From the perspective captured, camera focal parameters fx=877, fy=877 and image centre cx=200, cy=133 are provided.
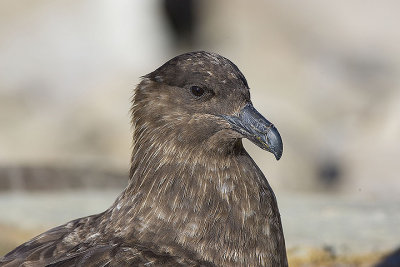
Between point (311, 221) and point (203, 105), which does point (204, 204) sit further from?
point (311, 221)

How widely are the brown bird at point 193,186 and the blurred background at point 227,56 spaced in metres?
4.93

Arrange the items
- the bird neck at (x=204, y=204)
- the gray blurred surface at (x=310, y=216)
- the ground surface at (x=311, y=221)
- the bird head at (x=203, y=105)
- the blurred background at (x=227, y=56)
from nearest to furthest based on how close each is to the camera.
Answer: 1. the bird neck at (x=204, y=204)
2. the bird head at (x=203, y=105)
3. the ground surface at (x=311, y=221)
4. the gray blurred surface at (x=310, y=216)
5. the blurred background at (x=227, y=56)

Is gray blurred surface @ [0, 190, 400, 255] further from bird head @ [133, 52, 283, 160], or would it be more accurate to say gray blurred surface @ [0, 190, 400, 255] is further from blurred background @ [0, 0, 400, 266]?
bird head @ [133, 52, 283, 160]

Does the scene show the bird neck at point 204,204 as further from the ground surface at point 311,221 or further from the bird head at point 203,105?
the ground surface at point 311,221

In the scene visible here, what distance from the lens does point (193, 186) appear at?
14.5ft

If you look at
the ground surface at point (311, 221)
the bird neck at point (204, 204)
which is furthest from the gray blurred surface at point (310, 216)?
the bird neck at point (204, 204)

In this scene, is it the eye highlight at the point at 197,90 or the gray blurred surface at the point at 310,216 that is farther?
the gray blurred surface at the point at 310,216

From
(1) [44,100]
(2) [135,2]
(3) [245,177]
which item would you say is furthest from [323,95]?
(3) [245,177]

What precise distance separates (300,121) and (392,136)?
1518mm

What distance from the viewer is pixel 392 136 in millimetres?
12250

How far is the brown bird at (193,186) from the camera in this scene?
14.0ft

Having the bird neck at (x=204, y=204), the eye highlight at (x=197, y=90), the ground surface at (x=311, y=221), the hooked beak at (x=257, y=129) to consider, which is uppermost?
the eye highlight at (x=197, y=90)

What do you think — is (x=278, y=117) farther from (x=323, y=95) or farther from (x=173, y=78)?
(x=173, y=78)

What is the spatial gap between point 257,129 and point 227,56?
10936 mm
